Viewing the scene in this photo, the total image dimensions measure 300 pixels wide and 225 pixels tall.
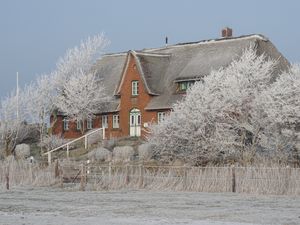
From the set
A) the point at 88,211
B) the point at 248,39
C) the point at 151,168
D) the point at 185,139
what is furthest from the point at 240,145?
the point at 88,211

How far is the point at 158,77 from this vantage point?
58.1 metres

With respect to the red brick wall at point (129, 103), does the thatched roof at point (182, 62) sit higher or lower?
higher

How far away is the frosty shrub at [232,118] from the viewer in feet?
135

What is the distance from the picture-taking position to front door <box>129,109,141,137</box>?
57781 mm

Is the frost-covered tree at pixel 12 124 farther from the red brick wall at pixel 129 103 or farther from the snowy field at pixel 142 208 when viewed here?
the snowy field at pixel 142 208

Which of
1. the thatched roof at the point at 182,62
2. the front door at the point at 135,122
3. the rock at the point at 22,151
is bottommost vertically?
the rock at the point at 22,151

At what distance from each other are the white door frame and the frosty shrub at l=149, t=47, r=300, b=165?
40.2ft

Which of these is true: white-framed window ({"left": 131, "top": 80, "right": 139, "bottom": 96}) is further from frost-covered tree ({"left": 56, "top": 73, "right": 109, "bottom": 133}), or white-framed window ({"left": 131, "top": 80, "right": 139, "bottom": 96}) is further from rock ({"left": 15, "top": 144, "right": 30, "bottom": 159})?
Answer: rock ({"left": 15, "top": 144, "right": 30, "bottom": 159})

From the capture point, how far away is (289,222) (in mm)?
20000

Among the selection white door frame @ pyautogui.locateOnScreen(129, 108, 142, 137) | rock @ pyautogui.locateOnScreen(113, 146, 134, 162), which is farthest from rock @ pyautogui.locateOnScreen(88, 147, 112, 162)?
white door frame @ pyautogui.locateOnScreen(129, 108, 142, 137)

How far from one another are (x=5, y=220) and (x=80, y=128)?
41935 millimetres

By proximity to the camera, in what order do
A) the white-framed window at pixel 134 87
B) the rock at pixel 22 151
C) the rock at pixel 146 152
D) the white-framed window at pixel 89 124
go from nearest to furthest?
1. the rock at pixel 146 152
2. the rock at pixel 22 151
3. the white-framed window at pixel 134 87
4. the white-framed window at pixel 89 124

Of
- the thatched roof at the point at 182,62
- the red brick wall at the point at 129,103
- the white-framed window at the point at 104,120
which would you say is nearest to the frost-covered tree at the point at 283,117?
the thatched roof at the point at 182,62

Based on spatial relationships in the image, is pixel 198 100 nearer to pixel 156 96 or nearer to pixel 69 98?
pixel 156 96
